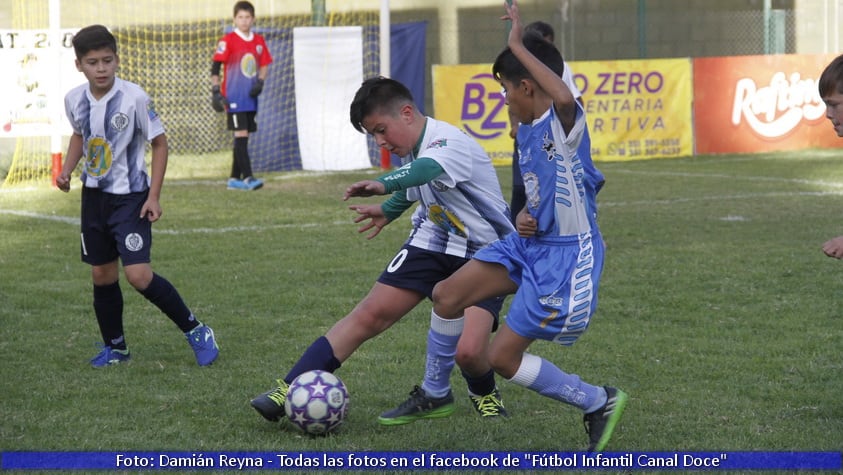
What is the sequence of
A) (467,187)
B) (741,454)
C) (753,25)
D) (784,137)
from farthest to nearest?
(753,25)
(784,137)
(467,187)
(741,454)

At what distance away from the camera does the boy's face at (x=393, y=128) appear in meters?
4.36

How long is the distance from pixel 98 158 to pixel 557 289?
262 cm

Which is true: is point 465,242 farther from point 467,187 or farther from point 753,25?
point 753,25

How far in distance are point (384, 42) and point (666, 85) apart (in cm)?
449

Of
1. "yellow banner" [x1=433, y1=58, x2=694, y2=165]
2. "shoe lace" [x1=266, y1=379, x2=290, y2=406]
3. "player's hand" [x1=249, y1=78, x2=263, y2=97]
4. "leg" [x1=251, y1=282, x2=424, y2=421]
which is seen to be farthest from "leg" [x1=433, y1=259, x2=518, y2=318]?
"yellow banner" [x1=433, y1=58, x2=694, y2=165]

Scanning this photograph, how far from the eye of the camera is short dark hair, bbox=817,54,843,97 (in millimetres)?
3869

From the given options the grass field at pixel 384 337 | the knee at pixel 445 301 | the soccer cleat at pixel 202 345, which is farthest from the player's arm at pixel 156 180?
the knee at pixel 445 301

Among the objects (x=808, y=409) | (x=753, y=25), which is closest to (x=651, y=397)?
(x=808, y=409)

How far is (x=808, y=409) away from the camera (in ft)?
15.1

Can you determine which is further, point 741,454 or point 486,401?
point 486,401

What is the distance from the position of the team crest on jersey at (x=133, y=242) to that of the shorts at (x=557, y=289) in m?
2.19

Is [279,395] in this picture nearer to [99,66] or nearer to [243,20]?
[99,66]

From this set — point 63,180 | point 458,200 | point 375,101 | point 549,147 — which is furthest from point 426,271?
point 63,180

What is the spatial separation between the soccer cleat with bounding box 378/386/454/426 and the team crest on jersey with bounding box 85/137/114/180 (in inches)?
73.9
